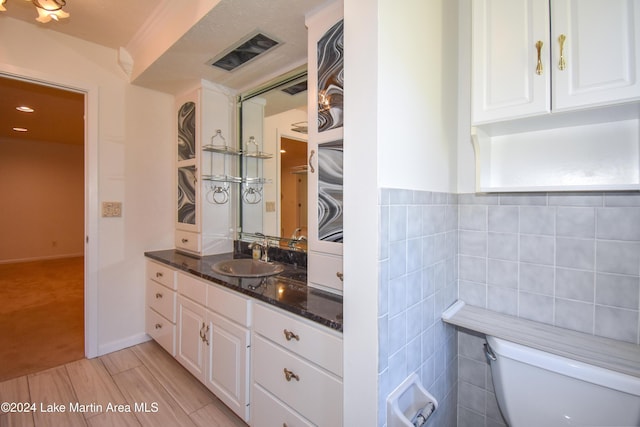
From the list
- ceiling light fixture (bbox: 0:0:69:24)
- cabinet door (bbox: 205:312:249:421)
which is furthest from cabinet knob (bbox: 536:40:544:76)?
ceiling light fixture (bbox: 0:0:69:24)

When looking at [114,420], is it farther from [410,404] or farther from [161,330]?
[410,404]

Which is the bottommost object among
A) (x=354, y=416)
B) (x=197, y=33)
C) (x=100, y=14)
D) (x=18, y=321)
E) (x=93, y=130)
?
(x=18, y=321)

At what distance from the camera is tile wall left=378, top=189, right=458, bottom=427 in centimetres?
90

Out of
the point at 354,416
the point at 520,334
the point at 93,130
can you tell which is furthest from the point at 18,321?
the point at 520,334

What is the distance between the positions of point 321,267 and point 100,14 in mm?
2174

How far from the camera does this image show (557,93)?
1021 millimetres

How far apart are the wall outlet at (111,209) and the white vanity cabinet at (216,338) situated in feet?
2.76

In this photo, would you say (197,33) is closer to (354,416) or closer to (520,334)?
(354,416)

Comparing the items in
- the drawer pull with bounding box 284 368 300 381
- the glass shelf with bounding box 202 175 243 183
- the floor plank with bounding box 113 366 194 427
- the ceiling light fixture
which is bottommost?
the floor plank with bounding box 113 366 194 427

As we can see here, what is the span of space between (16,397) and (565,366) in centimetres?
286

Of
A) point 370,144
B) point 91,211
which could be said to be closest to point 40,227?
point 91,211

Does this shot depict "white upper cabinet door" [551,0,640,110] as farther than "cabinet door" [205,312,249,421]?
No

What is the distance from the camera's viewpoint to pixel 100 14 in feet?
6.18

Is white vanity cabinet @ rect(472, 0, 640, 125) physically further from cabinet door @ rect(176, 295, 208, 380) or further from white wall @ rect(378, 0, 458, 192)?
cabinet door @ rect(176, 295, 208, 380)
